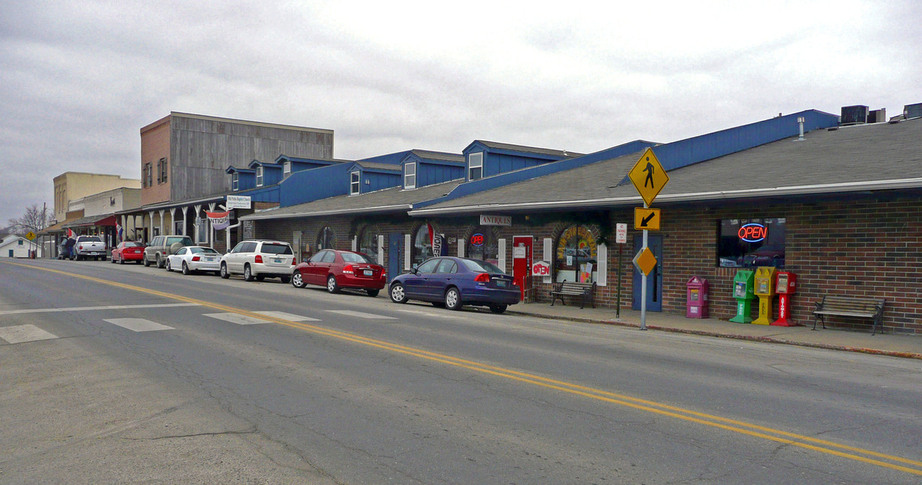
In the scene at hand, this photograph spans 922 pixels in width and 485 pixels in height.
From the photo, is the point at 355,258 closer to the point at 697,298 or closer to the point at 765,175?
the point at 697,298

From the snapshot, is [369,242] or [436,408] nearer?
[436,408]

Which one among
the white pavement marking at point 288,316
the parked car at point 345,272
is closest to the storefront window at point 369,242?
the parked car at point 345,272

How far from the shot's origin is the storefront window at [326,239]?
111 feet

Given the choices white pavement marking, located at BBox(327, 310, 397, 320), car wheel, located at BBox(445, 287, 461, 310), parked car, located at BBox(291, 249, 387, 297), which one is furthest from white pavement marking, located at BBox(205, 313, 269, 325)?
parked car, located at BBox(291, 249, 387, 297)

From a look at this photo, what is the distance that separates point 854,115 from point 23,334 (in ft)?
81.0

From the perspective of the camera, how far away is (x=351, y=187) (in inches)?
1510

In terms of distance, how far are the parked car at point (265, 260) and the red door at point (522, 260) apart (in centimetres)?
1071

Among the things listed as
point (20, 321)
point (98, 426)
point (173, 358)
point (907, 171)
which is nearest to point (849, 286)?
point (907, 171)

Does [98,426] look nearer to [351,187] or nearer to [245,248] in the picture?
[245,248]

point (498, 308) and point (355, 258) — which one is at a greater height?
point (355, 258)

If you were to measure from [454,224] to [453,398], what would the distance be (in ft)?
62.0

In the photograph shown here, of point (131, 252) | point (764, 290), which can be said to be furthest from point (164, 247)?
point (764, 290)

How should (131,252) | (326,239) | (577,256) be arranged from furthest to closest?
(131,252)
(326,239)
(577,256)

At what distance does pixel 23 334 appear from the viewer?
12328mm
